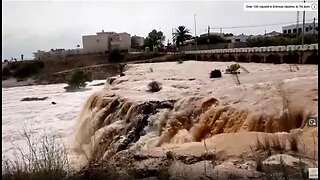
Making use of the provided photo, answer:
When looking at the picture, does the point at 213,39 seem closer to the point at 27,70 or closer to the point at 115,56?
the point at 115,56

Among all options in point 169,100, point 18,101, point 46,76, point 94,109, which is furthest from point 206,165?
point 46,76

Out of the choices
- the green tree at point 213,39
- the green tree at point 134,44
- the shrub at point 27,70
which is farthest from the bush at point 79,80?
the green tree at point 134,44

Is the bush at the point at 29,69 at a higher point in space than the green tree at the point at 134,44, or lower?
lower

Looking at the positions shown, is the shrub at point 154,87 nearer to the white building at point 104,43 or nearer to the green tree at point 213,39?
the green tree at point 213,39

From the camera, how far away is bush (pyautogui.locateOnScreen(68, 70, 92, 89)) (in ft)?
116

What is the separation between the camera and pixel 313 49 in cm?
1628

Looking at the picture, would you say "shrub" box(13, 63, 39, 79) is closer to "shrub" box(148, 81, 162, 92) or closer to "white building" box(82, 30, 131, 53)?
"white building" box(82, 30, 131, 53)

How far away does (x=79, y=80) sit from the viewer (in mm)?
35906

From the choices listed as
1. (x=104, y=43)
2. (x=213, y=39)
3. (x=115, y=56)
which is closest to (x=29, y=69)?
(x=115, y=56)

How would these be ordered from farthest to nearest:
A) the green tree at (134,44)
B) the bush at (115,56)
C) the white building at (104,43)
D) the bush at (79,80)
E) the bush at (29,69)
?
the green tree at (134,44)
the white building at (104,43)
the bush at (115,56)
the bush at (79,80)
the bush at (29,69)

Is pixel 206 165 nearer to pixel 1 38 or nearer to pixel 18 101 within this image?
pixel 1 38

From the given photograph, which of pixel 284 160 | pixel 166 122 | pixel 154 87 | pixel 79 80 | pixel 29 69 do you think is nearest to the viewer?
pixel 284 160

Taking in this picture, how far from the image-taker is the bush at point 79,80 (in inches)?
1394

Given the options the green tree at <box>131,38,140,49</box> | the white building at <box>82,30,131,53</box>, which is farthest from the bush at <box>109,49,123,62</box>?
the green tree at <box>131,38,140,49</box>
